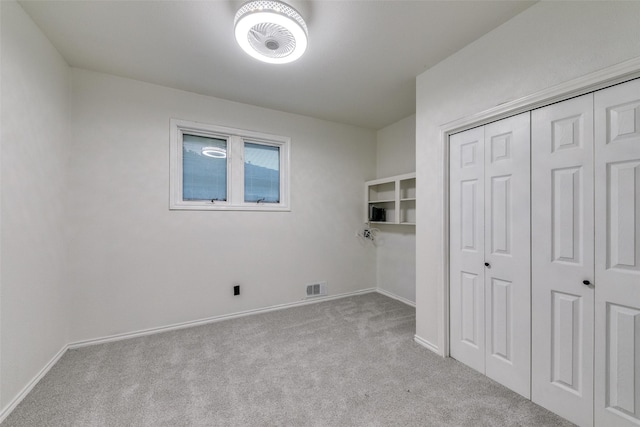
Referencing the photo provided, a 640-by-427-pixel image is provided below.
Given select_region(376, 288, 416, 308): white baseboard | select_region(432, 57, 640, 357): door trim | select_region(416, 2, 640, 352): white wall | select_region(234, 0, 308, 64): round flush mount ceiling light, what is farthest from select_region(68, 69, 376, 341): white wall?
select_region(432, 57, 640, 357): door trim

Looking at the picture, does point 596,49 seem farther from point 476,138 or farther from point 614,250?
point 614,250

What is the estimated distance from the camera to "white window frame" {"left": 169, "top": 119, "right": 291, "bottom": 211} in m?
2.70

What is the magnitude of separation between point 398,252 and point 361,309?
992 mm

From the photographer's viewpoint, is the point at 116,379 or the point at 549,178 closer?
the point at 549,178

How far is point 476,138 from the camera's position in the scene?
6.42 ft

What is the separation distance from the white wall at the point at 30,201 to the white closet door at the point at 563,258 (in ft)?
10.9

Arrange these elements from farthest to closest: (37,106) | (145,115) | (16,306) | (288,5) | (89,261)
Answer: (145,115) < (89,261) < (37,106) < (16,306) < (288,5)

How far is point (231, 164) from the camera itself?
3029 mm

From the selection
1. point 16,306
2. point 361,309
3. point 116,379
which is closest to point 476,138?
point 361,309

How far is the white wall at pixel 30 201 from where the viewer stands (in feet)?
5.11

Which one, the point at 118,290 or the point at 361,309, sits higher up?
the point at 118,290

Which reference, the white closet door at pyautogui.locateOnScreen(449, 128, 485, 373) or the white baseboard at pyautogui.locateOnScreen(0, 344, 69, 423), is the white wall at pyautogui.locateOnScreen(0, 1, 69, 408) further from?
the white closet door at pyautogui.locateOnScreen(449, 128, 485, 373)

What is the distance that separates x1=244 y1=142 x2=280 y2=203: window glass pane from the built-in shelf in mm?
1426

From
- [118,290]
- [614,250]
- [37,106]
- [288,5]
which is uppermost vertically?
[288,5]
